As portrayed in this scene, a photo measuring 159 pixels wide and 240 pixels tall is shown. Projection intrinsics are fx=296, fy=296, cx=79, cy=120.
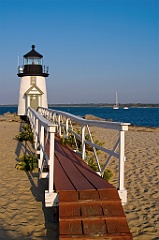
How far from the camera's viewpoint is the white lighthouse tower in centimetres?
2311

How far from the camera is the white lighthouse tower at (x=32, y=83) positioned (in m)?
23.1

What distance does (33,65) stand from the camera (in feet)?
76.8

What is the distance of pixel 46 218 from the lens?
4.27 m

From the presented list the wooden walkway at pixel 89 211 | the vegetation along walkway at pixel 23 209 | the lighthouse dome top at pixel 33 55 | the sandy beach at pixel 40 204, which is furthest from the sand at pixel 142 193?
the lighthouse dome top at pixel 33 55

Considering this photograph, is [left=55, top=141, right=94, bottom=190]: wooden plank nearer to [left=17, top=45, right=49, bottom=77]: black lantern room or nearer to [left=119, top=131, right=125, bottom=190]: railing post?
[left=119, top=131, right=125, bottom=190]: railing post

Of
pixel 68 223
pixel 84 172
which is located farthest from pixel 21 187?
pixel 68 223

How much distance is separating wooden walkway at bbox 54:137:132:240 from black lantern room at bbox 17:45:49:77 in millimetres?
19634

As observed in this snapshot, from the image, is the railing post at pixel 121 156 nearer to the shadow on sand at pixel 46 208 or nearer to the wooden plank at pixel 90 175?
the wooden plank at pixel 90 175

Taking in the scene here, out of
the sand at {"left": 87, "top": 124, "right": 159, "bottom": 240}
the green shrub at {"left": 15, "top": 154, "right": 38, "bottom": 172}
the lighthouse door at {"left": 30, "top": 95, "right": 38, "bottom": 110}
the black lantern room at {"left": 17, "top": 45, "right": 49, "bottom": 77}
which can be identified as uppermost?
the black lantern room at {"left": 17, "top": 45, "right": 49, "bottom": 77}

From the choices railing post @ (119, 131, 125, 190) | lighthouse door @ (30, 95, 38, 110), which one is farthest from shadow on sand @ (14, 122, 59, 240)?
lighthouse door @ (30, 95, 38, 110)

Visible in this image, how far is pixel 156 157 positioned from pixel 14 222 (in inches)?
254

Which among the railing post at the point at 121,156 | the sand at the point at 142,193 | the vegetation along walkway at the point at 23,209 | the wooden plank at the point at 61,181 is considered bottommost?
the sand at the point at 142,193

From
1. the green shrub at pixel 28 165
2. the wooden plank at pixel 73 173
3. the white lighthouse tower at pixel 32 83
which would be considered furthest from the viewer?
the white lighthouse tower at pixel 32 83

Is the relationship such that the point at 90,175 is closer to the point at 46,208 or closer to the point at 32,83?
the point at 46,208
